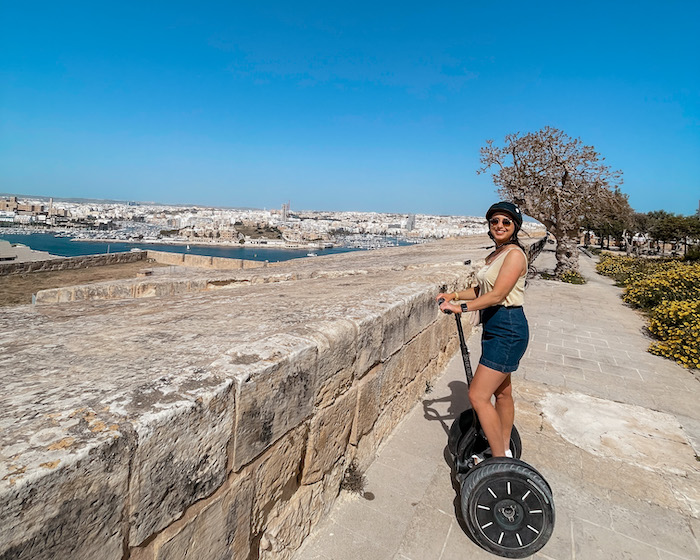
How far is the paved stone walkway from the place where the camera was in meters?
1.89

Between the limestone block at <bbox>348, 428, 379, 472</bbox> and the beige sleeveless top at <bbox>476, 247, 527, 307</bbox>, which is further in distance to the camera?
the limestone block at <bbox>348, 428, 379, 472</bbox>

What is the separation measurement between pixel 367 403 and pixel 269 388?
1064 mm

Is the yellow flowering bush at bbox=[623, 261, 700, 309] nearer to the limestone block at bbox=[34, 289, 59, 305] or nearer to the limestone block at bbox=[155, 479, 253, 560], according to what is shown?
the limestone block at bbox=[155, 479, 253, 560]

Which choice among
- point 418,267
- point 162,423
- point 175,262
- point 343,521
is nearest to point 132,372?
point 162,423

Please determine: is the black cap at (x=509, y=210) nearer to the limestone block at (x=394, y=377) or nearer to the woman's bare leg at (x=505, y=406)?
the woman's bare leg at (x=505, y=406)

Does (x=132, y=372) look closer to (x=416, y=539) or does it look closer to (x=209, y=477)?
(x=209, y=477)

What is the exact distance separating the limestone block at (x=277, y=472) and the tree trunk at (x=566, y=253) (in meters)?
11.4

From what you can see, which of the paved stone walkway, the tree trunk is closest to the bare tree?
the tree trunk

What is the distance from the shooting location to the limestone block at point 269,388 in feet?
4.15

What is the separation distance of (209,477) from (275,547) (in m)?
0.68

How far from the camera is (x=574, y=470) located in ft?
8.19

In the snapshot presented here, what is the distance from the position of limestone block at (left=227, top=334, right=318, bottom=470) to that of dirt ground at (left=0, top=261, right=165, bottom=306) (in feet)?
28.2

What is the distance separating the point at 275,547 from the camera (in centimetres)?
160

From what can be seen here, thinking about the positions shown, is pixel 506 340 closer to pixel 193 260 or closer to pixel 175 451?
pixel 175 451
